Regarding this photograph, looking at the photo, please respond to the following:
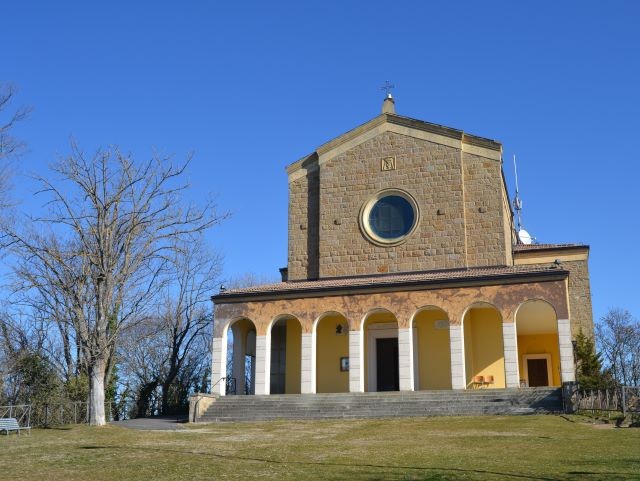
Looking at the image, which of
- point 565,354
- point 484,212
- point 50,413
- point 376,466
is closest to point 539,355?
point 484,212

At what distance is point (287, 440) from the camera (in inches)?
665

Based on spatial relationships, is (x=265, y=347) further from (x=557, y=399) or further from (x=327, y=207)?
(x=557, y=399)

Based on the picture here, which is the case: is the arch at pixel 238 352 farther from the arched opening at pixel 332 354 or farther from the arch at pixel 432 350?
the arch at pixel 432 350

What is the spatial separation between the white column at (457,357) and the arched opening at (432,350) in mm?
2008

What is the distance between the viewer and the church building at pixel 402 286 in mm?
25578

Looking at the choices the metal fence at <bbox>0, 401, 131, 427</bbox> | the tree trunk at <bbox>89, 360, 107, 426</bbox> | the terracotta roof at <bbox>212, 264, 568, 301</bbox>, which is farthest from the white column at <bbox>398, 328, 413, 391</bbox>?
the metal fence at <bbox>0, 401, 131, 427</bbox>

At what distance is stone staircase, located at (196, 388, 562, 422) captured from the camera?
21938mm

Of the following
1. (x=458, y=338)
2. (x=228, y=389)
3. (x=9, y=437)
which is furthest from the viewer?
(x=228, y=389)

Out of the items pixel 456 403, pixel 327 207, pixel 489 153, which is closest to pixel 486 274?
pixel 456 403

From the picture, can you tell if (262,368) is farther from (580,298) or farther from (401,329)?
(580,298)

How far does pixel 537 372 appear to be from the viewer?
31219 millimetres

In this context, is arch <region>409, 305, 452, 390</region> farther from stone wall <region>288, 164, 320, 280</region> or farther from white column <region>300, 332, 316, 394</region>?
stone wall <region>288, 164, 320, 280</region>

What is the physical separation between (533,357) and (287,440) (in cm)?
1766

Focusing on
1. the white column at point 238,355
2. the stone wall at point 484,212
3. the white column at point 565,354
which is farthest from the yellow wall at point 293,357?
the white column at point 565,354
